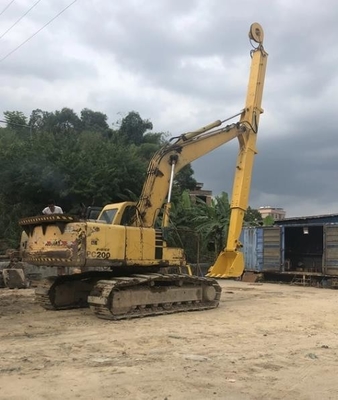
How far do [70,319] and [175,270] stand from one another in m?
3.20

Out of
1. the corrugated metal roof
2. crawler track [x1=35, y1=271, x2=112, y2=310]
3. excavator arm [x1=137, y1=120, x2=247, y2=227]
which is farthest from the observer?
the corrugated metal roof

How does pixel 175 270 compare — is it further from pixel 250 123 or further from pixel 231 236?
pixel 250 123

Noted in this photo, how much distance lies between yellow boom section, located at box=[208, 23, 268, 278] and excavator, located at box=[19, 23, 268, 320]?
3cm

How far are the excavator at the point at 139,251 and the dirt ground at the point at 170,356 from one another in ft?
1.69

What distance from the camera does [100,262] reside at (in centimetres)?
1050

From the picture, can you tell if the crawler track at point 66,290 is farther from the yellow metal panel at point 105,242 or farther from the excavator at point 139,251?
the yellow metal panel at point 105,242

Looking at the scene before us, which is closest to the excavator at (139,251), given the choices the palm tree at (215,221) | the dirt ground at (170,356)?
the dirt ground at (170,356)

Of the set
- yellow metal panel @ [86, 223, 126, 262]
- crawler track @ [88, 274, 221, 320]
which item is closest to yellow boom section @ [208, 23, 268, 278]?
crawler track @ [88, 274, 221, 320]

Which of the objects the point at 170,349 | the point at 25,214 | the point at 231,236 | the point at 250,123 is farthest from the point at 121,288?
the point at 25,214

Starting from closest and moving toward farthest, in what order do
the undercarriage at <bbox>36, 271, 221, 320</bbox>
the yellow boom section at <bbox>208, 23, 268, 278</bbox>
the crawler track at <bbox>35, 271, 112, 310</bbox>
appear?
the undercarriage at <bbox>36, 271, 221, 320</bbox> → the crawler track at <bbox>35, 271, 112, 310</bbox> → the yellow boom section at <bbox>208, 23, 268, 278</bbox>

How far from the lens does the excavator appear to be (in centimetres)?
1040

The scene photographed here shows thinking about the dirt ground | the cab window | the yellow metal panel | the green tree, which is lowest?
the dirt ground

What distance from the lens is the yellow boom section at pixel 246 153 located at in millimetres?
14258

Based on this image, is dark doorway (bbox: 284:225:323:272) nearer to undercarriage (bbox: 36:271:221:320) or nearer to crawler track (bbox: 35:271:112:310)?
undercarriage (bbox: 36:271:221:320)
